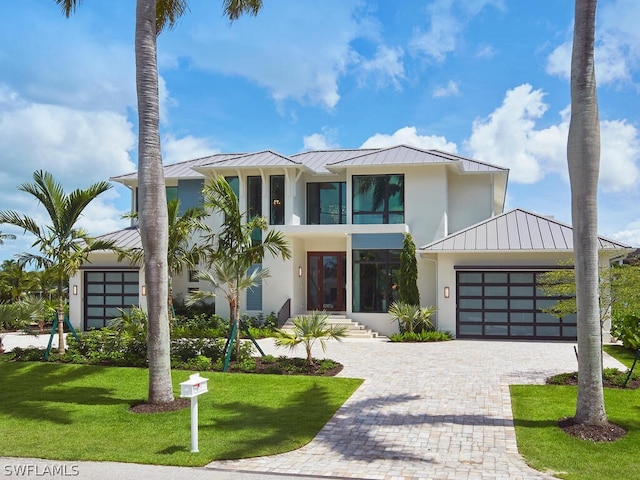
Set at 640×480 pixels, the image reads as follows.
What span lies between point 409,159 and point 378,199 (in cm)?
198

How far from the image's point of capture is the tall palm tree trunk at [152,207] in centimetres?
1063

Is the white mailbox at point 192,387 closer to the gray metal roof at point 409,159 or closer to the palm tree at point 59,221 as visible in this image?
the palm tree at point 59,221

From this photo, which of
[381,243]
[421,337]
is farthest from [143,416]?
[381,243]

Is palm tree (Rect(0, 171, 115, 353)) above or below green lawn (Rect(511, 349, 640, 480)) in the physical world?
above

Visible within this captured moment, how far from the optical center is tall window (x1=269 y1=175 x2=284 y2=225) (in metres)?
23.8

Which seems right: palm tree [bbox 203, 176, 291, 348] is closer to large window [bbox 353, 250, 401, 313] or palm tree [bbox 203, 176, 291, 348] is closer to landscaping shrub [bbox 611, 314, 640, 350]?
large window [bbox 353, 250, 401, 313]

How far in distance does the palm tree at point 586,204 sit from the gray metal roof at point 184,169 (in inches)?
718

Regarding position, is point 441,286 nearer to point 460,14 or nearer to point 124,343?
point 460,14

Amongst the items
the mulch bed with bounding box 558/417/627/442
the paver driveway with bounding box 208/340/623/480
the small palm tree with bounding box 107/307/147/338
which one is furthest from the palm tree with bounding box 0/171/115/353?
the mulch bed with bounding box 558/417/627/442

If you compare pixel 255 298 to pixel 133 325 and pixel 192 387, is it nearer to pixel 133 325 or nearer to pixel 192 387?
pixel 133 325

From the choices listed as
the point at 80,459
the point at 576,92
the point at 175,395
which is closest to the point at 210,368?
the point at 175,395

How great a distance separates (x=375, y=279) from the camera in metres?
22.3

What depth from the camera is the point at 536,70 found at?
14.5m

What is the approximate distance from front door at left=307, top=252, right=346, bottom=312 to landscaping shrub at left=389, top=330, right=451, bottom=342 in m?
4.42
